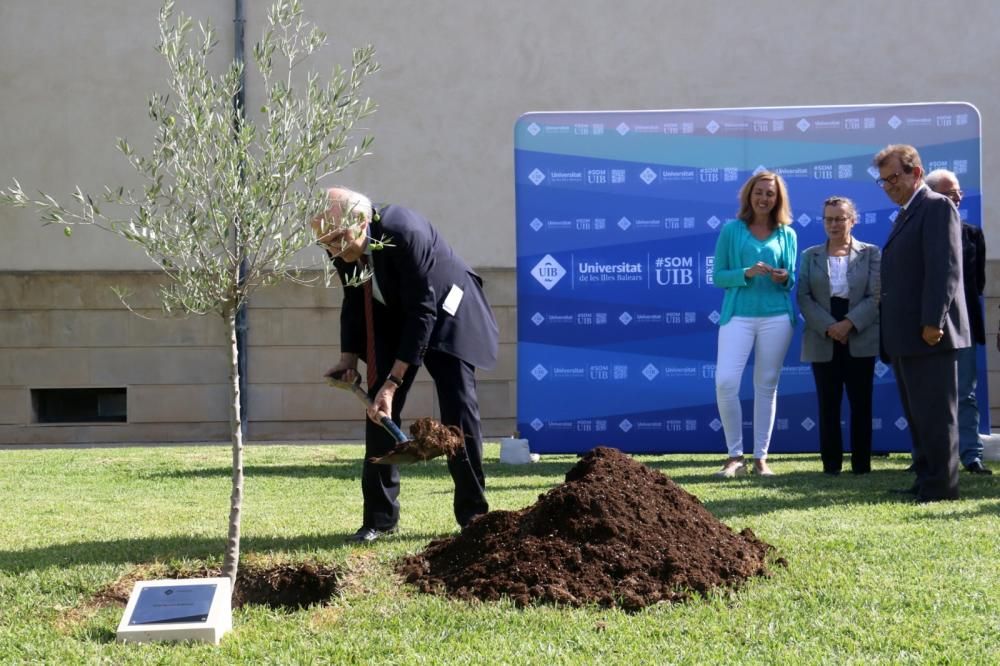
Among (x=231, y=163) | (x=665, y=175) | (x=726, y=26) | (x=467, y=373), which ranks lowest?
(x=467, y=373)

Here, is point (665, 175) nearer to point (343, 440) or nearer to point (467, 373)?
point (467, 373)

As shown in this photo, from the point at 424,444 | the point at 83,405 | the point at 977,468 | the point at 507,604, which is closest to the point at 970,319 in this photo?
the point at 977,468

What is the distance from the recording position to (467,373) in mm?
5922

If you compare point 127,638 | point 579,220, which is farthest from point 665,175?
point 127,638

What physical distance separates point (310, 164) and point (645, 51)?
36.4ft

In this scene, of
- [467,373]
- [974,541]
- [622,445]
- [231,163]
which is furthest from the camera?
[622,445]

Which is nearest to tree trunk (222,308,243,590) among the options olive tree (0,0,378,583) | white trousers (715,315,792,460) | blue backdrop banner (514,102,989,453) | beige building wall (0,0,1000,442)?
olive tree (0,0,378,583)

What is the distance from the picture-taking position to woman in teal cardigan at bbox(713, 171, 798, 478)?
8.37m

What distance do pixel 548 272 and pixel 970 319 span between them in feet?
11.3

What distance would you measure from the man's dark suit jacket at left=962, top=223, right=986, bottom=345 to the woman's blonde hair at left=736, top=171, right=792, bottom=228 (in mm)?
1289

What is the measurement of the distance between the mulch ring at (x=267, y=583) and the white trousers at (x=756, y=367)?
4216 mm

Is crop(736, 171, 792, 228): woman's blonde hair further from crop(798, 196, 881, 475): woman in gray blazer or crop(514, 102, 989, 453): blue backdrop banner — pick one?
crop(514, 102, 989, 453): blue backdrop banner

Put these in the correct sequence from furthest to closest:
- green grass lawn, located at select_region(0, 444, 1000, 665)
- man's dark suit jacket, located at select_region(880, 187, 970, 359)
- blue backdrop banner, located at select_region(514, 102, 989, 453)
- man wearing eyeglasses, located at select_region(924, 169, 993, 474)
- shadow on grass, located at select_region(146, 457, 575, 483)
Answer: blue backdrop banner, located at select_region(514, 102, 989, 453)
shadow on grass, located at select_region(146, 457, 575, 483)
man wearing eyeglasses, located at select_region(924, 169, 993, 474)
man's dark suit jacket, located at select_region(880, 187, 970, 359)
green grass lawn, located at select_region(0, 444, 1000, 665)

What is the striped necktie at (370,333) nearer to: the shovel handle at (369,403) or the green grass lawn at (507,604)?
the shovel handle at (369,403)
